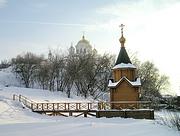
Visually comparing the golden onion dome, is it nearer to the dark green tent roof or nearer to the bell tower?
the dark green tent roof

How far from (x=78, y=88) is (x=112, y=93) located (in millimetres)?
30244

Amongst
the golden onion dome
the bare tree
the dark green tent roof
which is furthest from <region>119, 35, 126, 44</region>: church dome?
the bare tree

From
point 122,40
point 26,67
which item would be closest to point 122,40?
point 122,40

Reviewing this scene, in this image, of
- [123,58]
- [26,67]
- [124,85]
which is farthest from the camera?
[26,67]

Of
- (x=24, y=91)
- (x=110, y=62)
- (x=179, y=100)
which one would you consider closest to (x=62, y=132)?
(x=179, y=100)

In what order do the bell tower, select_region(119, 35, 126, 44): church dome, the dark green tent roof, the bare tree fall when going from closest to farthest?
the bell tower
the dark green tent roof
select_region(119, 35, 126, 44): church dome
the bare tree

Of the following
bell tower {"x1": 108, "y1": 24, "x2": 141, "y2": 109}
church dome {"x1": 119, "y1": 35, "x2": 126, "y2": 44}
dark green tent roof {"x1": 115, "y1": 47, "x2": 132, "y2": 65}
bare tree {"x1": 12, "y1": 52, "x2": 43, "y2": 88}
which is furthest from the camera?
bare tree {"x1": 12, "y1": 52, "x2": 43, "y2": 88}

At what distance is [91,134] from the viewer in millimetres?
20859

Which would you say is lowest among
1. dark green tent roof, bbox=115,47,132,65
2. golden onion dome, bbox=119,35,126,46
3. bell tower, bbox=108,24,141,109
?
bell tower, bbox=108,24,141,109

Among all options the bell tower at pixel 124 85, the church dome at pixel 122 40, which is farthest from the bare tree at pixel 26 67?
the bell tower at pixel 124 85

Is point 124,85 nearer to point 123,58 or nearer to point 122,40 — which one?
point 123,58

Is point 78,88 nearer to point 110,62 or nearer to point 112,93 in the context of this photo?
point 110,62

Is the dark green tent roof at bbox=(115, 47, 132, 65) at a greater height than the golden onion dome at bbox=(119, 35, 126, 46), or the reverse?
the golden onion dome at bbox=(119, 35, 126, 46)

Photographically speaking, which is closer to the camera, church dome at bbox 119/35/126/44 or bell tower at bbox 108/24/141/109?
Answer: bell tower at bbox 108/24/141/109
